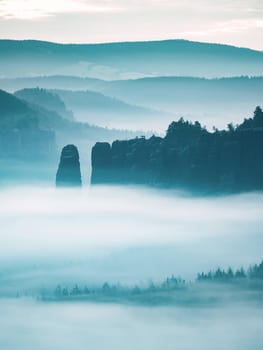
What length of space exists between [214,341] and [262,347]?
15.2 m

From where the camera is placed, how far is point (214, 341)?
198250 millimetres

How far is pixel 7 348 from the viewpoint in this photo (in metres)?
198

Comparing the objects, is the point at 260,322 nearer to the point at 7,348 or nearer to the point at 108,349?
the point at 108,349

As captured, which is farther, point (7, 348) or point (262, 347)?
point (7, 348)

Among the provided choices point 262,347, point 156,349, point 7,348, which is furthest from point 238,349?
point 7,348

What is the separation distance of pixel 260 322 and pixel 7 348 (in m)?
38.1

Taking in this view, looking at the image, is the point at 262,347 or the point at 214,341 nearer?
the point at 262,347

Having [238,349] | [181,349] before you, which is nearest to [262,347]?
[238,349]

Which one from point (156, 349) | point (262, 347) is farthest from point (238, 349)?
point (156, 349)

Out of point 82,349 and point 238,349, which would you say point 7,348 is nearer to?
point 82,349

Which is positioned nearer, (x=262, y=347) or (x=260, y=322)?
(x=262, y=347)

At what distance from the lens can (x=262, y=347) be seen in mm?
184250

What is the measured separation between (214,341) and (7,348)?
30.9 metres

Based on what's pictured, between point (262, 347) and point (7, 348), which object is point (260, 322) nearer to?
point (262, 347)
